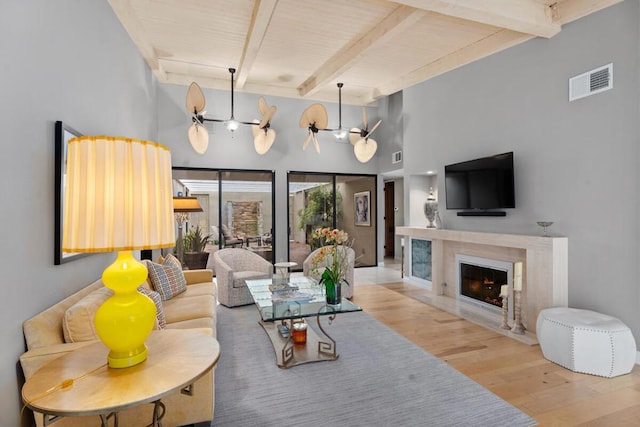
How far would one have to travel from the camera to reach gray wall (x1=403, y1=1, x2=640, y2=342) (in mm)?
3061

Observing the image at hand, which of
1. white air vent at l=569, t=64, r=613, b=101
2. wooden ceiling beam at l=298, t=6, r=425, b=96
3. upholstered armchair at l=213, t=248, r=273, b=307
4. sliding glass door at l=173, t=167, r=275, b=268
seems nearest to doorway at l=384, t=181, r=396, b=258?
sliding glass door at l=173, t=167, r=275, b=268

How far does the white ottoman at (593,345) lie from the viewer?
2.76m

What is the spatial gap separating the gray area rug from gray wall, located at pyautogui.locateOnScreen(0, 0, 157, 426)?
132 centimetres

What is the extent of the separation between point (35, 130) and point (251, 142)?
199 inches

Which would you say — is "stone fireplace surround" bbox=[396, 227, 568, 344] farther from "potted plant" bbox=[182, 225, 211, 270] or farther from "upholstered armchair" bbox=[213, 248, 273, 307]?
"potted plant" bbox=[182, 225, 211, 270]

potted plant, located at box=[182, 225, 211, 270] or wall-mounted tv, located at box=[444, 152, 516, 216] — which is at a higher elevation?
wall-mounted tv, located at box=[444, 152, 516, 216]

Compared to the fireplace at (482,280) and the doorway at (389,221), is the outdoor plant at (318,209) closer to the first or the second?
the doorway at (389,221)

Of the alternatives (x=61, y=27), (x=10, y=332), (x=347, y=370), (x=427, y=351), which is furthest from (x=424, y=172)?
(x=10, y=332)

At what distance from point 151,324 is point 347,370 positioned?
1889 millimetres

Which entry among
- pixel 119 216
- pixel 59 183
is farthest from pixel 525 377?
pixel 59 183

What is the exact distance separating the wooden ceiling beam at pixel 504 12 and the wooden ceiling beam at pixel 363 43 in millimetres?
468

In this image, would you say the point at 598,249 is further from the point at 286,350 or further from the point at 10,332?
the point at 10,332

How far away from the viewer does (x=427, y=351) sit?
3.27 m

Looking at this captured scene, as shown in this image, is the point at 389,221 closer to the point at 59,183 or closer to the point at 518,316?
the point at 518,316
